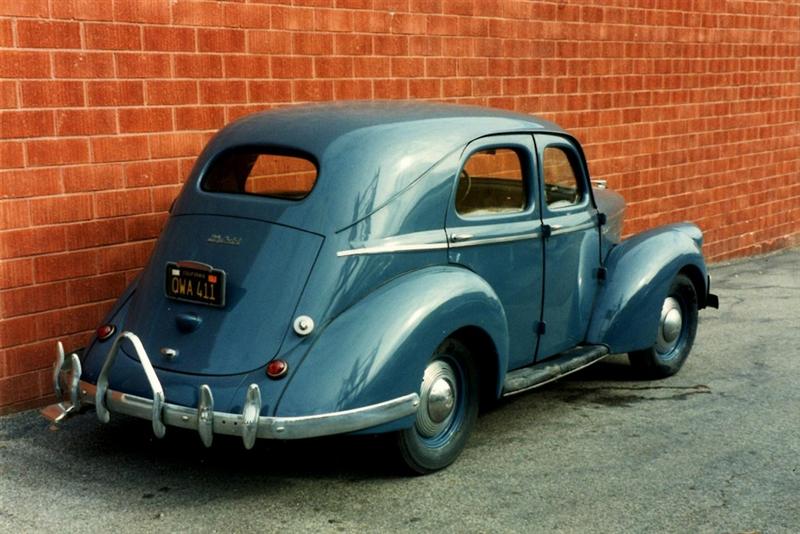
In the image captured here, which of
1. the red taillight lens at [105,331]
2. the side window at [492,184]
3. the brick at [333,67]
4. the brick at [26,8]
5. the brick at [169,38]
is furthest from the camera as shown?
the brick at [333,67]

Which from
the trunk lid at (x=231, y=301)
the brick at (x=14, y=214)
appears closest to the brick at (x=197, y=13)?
the brick at (x=14, y=214)

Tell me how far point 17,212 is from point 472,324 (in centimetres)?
253

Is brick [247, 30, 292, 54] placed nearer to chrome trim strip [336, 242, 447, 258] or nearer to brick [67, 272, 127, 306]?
brick [67, 272, 127, 306]

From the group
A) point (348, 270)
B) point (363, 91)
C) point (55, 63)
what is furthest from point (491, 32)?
point (348, 270)

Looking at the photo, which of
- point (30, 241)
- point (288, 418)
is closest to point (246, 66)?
point (30, 241)

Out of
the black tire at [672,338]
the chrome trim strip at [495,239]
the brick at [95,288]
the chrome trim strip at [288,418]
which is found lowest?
the black tire at [672,338]

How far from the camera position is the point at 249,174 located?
5.75 m

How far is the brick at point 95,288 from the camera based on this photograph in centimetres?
647

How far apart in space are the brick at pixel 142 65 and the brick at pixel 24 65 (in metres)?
0.45

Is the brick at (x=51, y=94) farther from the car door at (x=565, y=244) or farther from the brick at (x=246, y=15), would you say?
the car door at (x=565, y=244)

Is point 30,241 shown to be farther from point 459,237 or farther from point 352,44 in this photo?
point 352,44

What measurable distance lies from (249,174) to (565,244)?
5.76 ft

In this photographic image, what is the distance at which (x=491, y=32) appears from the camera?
9.21 metres

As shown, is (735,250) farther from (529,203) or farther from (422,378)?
(422,378)
